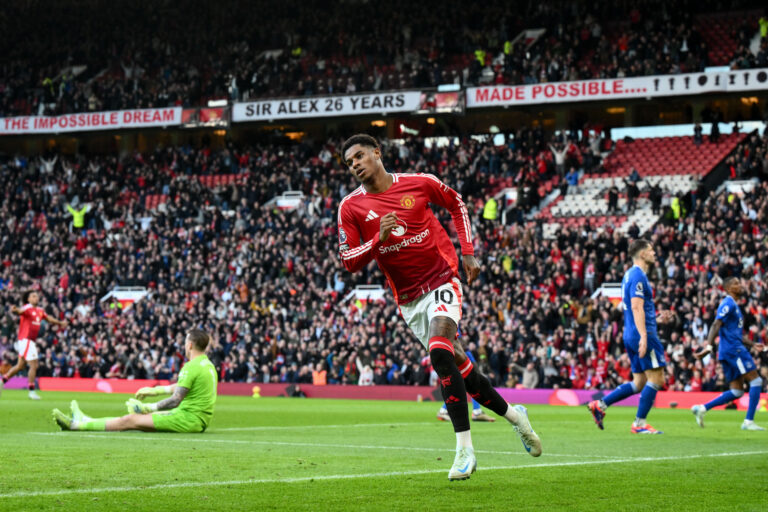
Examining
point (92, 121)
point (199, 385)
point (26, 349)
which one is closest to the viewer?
point (199, 385)

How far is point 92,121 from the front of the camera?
159ft

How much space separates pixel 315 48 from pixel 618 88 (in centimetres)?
1561

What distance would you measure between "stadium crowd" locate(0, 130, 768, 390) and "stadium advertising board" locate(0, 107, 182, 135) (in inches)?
77.0

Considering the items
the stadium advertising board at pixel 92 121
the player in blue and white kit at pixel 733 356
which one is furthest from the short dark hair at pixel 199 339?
the stadium advertising board at pixel 92 121

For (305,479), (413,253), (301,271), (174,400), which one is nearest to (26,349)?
(174,400)

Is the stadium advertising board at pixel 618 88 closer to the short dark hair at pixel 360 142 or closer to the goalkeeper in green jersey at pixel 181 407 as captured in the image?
the goalkeeper in green jersey at pixel 181 407

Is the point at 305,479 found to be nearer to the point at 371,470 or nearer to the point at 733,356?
the point at 371,470

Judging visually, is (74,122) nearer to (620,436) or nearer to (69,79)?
(69,79)

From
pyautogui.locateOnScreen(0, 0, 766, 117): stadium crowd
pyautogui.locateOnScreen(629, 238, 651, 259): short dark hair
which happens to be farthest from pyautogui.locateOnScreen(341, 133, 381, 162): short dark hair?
pyautogui.locateOnScreen(0, 0, 766, 117): stadium crowd

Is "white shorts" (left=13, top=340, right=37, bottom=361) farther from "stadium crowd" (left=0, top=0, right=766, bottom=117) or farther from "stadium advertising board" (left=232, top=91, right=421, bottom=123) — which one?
"stadium crowd" (left=0, top=0, right=766, bottom=117)

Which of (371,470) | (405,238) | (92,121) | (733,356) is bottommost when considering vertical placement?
(371,470)

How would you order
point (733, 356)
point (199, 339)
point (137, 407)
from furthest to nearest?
point (733, 356) < point (137, 407) < point (199, 339)

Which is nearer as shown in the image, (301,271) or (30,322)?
(30,322)

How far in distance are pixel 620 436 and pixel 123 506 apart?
831cm
